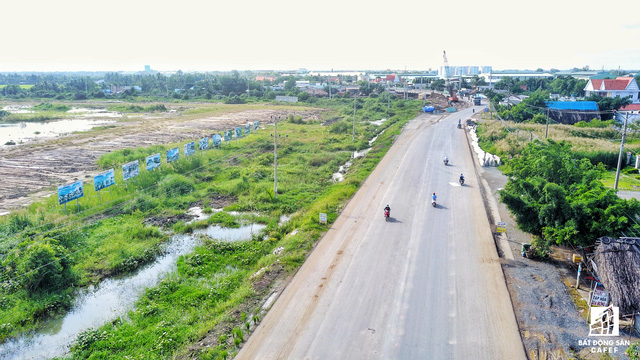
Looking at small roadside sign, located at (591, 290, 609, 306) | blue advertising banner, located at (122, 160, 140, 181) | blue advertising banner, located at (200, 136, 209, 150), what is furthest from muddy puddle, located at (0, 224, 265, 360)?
blue advertising banner, located at (200, 136, 209, 150)

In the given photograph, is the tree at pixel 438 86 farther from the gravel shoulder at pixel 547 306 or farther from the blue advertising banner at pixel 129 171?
the gravel shoulder at pixel 547 306

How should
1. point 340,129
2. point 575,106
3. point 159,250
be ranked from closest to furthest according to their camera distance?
point 159,250
point 340,129
point 575,106

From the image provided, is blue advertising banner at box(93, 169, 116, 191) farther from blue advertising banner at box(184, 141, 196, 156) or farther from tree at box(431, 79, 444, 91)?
tree at box(431, 79, 444, 91)

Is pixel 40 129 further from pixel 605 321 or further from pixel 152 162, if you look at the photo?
pixel 605 321

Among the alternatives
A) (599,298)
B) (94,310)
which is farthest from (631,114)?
(94,310)

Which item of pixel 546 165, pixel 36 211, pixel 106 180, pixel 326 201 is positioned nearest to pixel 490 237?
pixel 546 165

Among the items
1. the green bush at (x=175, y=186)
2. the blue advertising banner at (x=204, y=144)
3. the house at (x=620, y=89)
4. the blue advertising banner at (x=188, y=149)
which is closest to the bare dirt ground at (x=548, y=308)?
the green bush at (x=175, y=186)
